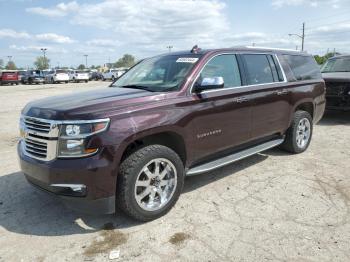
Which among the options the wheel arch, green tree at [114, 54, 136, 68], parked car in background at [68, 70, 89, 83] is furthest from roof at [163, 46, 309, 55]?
green tree at [114, 54, 136, 68]

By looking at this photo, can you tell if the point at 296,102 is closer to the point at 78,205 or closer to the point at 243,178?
the point at 243,178

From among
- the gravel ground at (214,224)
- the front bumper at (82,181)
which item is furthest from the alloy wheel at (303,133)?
the front bumper at (82,181)

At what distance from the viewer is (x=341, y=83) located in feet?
30.2

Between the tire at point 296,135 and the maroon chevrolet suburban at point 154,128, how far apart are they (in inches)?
17.7

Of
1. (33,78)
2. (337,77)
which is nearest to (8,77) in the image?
(33,78)

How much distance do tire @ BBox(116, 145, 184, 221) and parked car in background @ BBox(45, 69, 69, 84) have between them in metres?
39.5

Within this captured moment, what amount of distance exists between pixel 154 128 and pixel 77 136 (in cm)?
82

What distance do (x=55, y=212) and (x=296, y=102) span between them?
4270 millimetres

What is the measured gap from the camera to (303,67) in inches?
255

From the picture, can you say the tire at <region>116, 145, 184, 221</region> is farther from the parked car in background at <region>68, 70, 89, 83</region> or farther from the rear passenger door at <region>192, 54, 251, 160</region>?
the parked car in background at <region>68, 70, 89, 83</region>

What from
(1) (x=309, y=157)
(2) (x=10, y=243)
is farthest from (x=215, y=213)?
(1) (x=309, y=157)

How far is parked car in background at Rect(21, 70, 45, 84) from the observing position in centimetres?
4041

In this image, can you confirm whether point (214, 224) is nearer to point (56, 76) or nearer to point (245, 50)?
point (245, 50)

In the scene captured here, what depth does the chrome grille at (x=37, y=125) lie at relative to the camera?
3.52 meters
